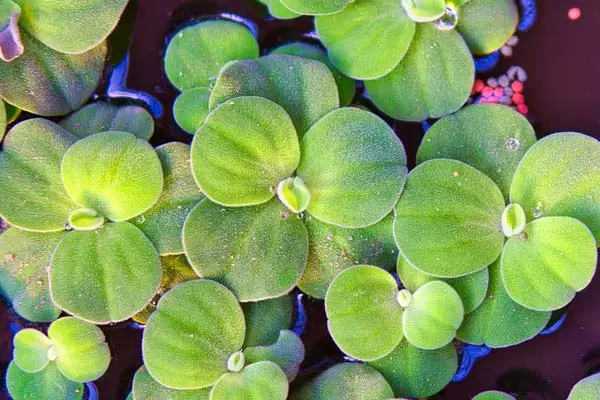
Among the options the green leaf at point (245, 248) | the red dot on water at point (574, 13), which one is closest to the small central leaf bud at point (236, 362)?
the green leaf at point (245, 248)

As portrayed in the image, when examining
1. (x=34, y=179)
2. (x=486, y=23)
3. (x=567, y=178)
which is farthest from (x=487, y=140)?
(x=34, y=179)

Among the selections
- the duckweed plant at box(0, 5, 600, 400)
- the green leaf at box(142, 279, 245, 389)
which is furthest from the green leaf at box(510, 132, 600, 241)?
the green leaf at box(142, 279, 245, 389)

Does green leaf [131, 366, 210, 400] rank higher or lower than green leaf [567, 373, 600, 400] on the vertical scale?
lower

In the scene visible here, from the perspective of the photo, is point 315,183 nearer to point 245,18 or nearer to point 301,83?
point 301,83

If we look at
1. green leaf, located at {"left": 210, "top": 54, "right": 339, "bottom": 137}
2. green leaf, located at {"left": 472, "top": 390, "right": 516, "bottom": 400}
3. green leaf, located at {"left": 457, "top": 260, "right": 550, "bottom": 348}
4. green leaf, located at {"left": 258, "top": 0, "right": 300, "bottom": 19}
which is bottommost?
green leaf, located at {"left": 472, "top": 390, "right": 516, "bottom": 400}

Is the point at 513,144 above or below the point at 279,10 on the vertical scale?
below

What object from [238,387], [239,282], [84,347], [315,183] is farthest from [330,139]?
[84,347]

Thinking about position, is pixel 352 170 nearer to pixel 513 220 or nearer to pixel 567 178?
pixel 513 220

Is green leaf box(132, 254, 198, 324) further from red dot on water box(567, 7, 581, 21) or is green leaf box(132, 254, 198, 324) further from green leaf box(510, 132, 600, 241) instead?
red dot on water box(567, 7, 581, 21)
